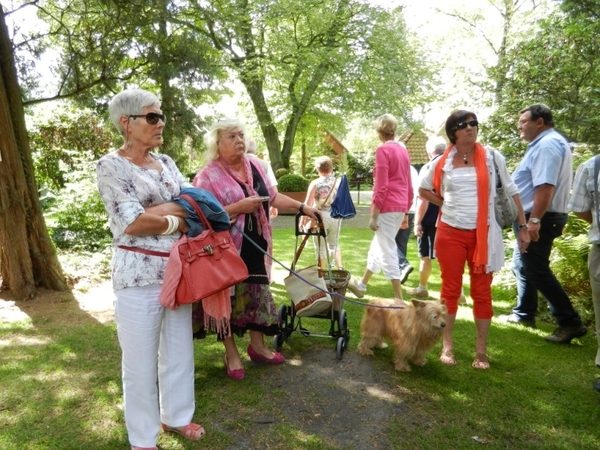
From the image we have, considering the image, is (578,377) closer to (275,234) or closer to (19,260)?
(19,260)

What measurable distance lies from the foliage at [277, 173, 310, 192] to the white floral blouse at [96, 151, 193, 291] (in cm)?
1529

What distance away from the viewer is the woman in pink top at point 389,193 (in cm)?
536

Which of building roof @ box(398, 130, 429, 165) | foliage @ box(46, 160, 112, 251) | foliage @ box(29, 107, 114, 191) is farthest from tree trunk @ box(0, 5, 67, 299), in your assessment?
building roof @ box(398, 130, 429, 165)

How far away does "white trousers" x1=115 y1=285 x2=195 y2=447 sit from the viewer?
2.54 metres

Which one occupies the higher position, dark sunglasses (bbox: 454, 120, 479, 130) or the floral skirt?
dark sunglasses (bbox: 454, 120, 479, 130)

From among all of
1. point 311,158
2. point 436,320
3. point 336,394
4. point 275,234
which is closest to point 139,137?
point 336,394

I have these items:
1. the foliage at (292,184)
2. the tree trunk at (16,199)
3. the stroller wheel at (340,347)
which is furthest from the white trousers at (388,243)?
the foliage at (292,184)

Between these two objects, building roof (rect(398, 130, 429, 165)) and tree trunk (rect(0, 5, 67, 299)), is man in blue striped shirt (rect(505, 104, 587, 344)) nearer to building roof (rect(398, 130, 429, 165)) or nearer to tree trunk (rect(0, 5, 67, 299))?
tree trunk (rect(0, 5, 67, 299))

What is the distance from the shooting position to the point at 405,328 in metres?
3.92

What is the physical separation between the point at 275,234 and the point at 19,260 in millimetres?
7211

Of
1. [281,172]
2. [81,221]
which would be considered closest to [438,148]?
[81,221]

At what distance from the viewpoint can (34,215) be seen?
229 inches

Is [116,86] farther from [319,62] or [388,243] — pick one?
[319,62]

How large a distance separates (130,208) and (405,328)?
2587 mm
